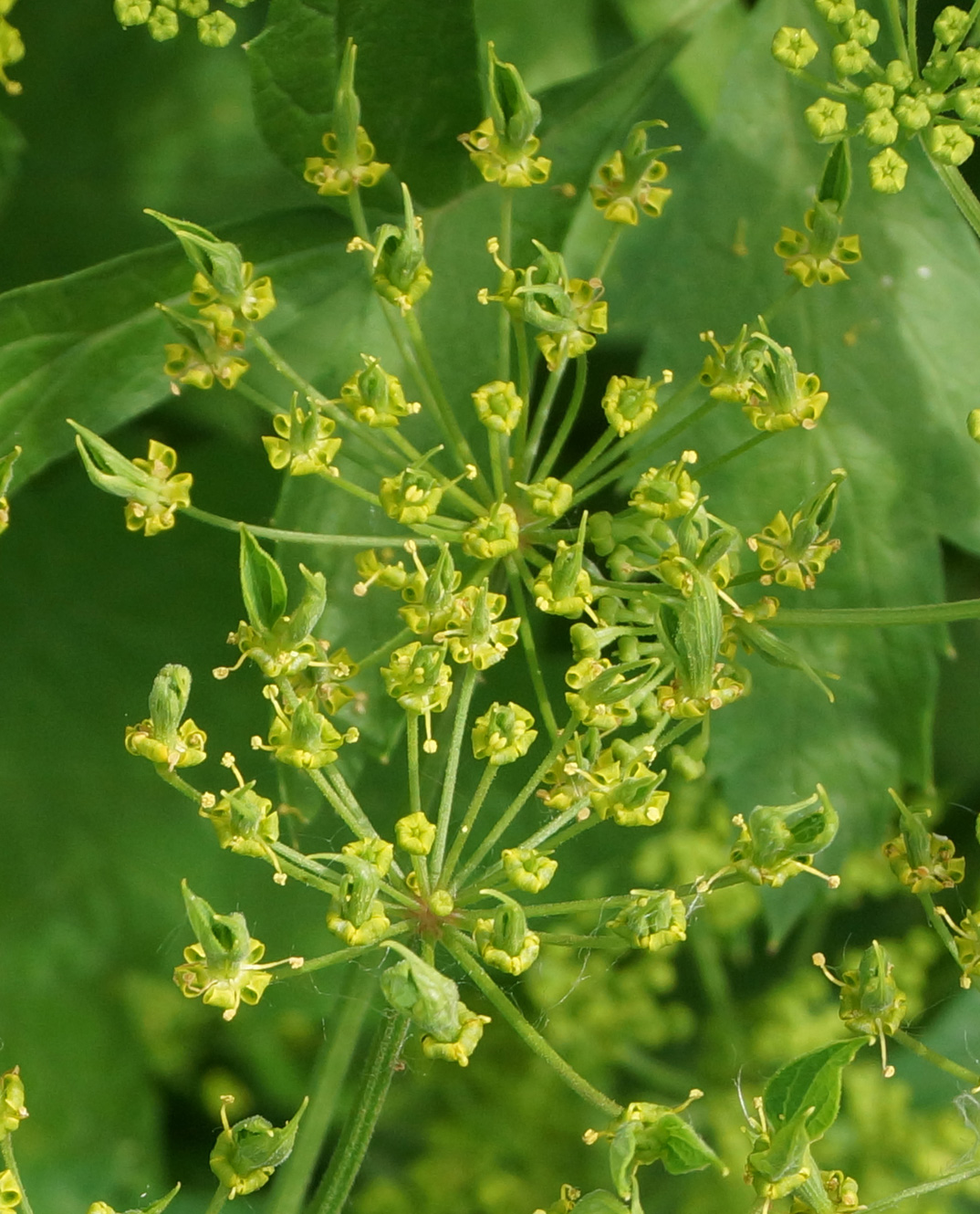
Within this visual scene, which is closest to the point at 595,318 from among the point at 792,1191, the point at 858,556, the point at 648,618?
the point at 648,618

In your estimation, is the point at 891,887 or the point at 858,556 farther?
the point at 891,887

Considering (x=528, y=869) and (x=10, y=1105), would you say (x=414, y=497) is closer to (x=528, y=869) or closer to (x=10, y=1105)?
(x=528, y=869)

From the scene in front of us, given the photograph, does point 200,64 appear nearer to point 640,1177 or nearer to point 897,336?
point 897,336

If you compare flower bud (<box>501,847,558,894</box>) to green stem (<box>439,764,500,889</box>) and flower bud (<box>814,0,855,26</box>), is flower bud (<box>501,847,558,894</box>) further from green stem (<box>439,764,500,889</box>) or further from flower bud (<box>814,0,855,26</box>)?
flower bud (<box>814,0,855,26</box>)

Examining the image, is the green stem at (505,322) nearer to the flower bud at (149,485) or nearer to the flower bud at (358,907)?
the flower bud at (149,485)

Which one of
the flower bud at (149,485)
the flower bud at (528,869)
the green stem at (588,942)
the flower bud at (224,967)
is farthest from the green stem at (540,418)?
the flower bud at (224,967)
